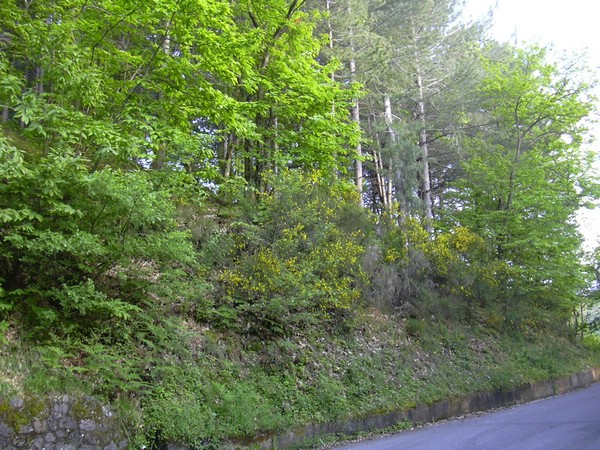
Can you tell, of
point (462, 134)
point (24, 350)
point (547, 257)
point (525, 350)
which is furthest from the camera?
point (462, 134)

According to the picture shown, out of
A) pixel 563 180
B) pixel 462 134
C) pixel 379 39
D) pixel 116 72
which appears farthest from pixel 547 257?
pixel 116 72

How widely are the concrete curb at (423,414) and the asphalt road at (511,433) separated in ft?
1.42

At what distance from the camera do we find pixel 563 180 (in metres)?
20.1

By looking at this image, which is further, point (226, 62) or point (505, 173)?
point (505, 173)

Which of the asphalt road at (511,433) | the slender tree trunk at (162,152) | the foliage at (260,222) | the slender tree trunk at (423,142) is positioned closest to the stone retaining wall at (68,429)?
the foliage at (260,222)

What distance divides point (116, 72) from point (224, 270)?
441 centimetres

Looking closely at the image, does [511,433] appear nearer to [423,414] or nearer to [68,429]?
[423,414]

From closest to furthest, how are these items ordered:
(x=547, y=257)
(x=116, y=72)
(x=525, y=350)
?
(x=116, y=72) → (x=525, y=350) → (x=547, y=257)

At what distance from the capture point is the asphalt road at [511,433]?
7.29 meters

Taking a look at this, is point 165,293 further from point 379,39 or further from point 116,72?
point 379,39

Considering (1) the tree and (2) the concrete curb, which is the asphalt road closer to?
(2) the concrete curb

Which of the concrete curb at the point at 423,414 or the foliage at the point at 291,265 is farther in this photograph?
the foliage at the point at 291,265

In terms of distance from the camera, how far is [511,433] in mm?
8383

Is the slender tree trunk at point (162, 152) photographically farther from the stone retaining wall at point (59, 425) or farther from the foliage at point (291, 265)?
the stone retaining wall at point (59, 425)
